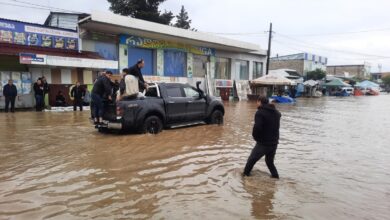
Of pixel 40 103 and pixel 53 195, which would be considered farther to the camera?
pixel 40 103

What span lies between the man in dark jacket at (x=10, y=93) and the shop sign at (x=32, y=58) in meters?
1.29

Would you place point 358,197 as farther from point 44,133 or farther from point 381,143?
point 44,133

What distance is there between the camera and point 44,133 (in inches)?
401

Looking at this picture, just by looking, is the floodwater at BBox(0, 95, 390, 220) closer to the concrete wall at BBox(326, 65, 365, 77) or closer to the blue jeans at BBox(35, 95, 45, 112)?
the blue jeans at BBox(35, 95, 45, 112)

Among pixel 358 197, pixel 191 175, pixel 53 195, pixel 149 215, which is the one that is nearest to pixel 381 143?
pixel 358 197

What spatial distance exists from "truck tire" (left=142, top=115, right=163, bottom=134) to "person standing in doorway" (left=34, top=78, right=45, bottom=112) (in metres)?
9.23

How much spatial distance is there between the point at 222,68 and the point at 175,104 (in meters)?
21.6

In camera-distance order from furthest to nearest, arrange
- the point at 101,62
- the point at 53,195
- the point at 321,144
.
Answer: the point at 101,62 → the point at 321,144 → the point at 53,195

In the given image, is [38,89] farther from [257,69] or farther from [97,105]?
[257,69]

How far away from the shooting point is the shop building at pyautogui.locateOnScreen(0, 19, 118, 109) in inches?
643

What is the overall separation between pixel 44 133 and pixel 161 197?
6.69 metres

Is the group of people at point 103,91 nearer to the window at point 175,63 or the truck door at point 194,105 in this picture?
the truck door at point 194,105

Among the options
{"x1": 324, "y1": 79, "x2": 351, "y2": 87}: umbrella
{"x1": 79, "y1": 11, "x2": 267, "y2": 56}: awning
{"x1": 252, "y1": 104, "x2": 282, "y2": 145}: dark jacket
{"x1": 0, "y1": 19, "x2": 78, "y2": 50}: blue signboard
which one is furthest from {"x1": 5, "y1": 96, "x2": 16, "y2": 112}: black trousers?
{"x1": 324, "y1": 79, "x2": 351, "y2": 87}: umbrella

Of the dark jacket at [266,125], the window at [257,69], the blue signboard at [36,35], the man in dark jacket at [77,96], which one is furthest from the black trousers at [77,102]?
the window at [257,69]
